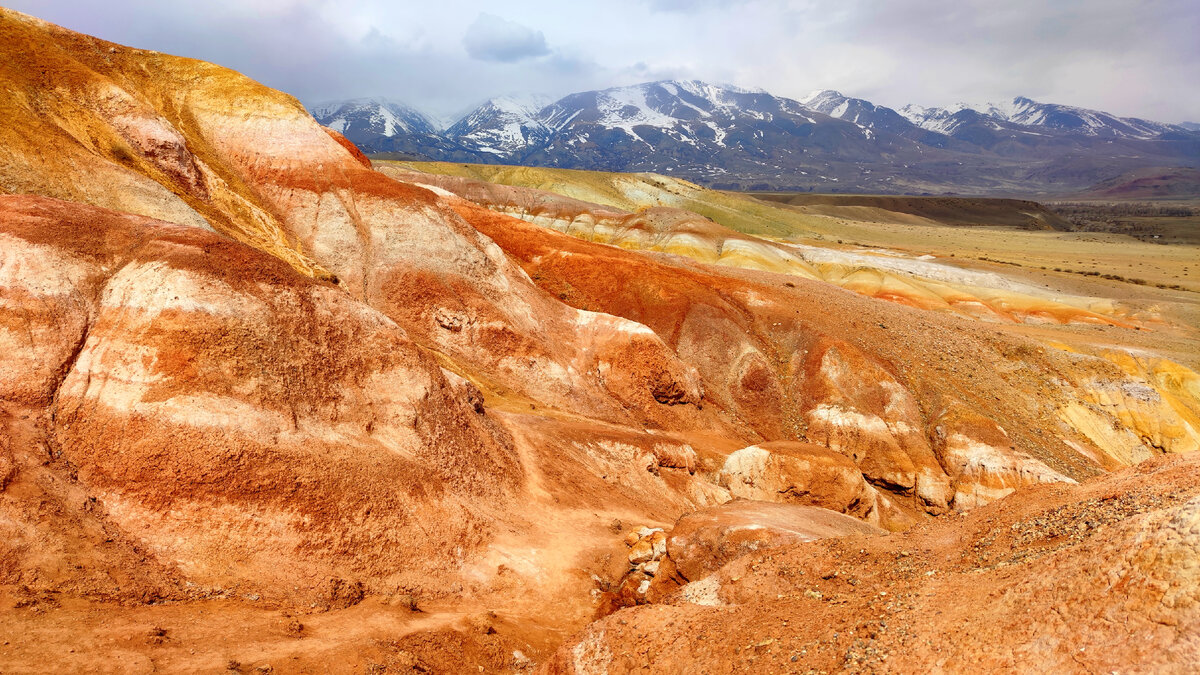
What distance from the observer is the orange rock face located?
457 inches

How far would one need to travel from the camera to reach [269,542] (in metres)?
16.4

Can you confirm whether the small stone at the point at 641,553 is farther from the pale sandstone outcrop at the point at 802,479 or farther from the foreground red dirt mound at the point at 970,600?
the pale sandstone outcrop at the point at 802,479

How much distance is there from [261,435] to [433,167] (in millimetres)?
110400

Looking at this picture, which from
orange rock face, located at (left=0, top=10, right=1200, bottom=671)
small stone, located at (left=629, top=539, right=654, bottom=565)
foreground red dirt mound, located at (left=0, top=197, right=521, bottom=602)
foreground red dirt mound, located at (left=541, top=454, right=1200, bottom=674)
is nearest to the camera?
foreground red dirt mound, located at (left=541, top=454, right=1200, bottom=674)

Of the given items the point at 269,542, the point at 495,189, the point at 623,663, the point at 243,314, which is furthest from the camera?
the point at 495,189

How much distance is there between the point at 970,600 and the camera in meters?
9.58

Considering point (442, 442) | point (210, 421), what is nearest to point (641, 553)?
point (442, 442)

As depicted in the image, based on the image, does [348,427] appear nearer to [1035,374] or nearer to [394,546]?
[394,546]

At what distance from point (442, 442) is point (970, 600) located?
57.6 ft

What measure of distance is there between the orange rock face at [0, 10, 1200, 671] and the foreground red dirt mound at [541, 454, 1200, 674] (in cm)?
7

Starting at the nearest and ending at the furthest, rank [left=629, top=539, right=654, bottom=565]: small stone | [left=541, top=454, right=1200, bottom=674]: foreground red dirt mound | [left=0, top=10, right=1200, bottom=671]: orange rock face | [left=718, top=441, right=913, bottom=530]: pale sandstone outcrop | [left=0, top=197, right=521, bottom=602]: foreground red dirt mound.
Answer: [left=541, top=454, right=1200, bottom=674]: foreground red dirt mound → [left=0, top=10, right=1200, bottom=671]: orange rock face → [left=0, top=197, right=521, bottom=602]: foreground red dirt mound → [left=629, top=539, right=654, bottom=565]: small stone → [left=718, top=441, right=913, bottom=530]: pale sandstone outcrop

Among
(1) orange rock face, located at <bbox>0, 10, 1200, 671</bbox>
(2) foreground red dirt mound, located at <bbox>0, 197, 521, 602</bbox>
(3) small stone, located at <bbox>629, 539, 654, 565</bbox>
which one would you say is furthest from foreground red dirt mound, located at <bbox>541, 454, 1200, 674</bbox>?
(2) foreground red dirt mound, located at <bbox>0, 197, 521, 602</bbox>

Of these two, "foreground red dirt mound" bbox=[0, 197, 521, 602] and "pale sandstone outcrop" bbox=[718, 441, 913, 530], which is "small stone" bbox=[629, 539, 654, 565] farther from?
"pale sandstone outcrop" bbox=[718, 441, 913, 530]

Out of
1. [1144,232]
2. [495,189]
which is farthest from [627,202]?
[1144,232]
